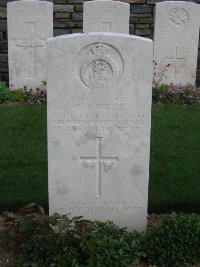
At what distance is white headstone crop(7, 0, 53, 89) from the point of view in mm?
8258

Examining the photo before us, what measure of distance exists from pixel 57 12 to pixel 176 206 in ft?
19.1

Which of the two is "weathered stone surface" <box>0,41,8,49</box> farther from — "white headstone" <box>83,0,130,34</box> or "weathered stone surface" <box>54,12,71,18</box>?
"white headstone" <box>83,0,130,34</box>

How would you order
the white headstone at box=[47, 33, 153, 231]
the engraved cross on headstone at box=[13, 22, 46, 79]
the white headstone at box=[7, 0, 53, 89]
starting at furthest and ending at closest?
the engraved cross on headstone at box=[13, 22, 46, 79], the white headstone at box=[7, 0, 53, 89], the white headstone at box=[47, 33, 153, 231]

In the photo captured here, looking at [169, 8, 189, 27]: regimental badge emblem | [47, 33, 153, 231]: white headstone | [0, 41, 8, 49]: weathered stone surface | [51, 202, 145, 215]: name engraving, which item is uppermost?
[169, 8, 189, 27]: regimental badge emblem

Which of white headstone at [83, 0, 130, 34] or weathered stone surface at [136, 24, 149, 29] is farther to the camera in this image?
weathered stone surface at [136, 24, 149, 29]

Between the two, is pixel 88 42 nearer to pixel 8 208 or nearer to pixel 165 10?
pixel 8 208

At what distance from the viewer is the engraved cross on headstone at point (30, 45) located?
8391 mm

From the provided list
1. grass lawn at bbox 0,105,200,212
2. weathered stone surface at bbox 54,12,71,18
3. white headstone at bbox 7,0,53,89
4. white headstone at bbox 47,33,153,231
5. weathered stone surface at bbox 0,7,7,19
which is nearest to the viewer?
white headstone at bbox 47,33,153,231

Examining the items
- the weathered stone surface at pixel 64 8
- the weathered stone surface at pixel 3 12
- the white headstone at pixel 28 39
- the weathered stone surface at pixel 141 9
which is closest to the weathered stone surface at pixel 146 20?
the weathered stone surface at pixel 141 9

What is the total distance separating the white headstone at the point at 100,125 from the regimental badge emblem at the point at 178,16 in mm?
5134

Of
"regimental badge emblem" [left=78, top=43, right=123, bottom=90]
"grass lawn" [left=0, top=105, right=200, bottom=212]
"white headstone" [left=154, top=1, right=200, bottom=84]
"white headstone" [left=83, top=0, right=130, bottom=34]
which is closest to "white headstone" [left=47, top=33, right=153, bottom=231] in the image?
"regimental badge emblem" [left=78, top=43, right=123, bottom=90]

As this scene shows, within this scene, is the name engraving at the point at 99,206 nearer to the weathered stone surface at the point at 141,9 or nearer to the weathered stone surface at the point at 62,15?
the weathered stone surface at the point at 62,15

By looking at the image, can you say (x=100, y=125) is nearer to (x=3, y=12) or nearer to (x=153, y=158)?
(x=153, y=158)

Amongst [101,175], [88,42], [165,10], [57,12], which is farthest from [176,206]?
[57,12]
